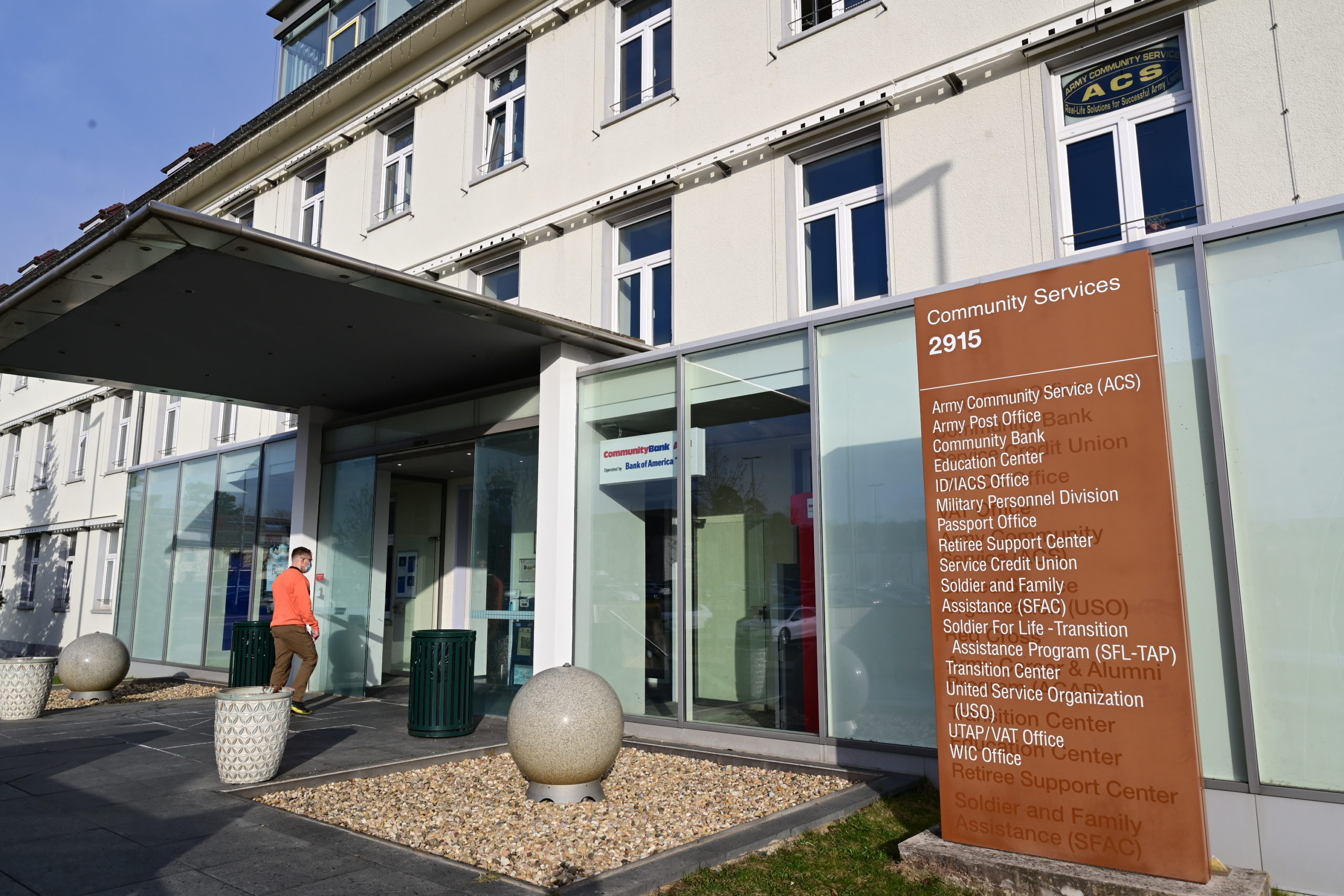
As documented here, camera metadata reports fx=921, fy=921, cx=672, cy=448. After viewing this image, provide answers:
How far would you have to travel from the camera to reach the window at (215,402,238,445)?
18.5m

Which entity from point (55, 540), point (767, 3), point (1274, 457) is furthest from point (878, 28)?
point (55, 540)

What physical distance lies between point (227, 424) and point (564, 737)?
1527cm

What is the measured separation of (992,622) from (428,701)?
6.36 m

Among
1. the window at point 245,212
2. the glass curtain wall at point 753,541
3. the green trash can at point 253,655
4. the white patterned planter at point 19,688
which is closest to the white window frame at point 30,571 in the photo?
the window at point 245,212

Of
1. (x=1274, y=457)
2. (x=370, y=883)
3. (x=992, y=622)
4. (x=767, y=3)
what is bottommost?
(x=370, y=883)

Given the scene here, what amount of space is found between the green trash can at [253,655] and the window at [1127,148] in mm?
10929

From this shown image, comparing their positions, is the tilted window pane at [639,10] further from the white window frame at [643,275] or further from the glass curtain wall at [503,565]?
the glass curtain wall at [503,565]

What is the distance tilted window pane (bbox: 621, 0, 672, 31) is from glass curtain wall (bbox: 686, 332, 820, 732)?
5504 millimetres

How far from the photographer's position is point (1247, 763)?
556 cm

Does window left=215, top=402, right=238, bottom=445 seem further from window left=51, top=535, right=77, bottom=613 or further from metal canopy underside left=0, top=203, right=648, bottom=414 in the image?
window left=51, top=535, right=77, bottom=613

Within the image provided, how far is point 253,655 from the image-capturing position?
12.4 metres

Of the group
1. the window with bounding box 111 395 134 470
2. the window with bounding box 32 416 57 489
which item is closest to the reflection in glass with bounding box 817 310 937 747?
the window with bounding box 111 395 134 470

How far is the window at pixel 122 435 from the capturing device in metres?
23.2

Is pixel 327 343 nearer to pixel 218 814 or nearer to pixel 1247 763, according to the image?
pixel 218 814
